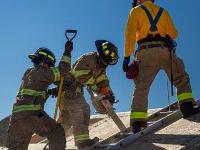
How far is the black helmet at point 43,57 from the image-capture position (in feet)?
23.4

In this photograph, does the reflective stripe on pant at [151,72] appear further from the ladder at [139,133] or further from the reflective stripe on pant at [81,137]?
the reflective stripe on pant at [81,137]

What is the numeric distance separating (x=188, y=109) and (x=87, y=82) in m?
2.00

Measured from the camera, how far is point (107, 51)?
8.05 meters

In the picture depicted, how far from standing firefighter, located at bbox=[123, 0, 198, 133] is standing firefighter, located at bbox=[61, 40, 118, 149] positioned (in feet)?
3.86

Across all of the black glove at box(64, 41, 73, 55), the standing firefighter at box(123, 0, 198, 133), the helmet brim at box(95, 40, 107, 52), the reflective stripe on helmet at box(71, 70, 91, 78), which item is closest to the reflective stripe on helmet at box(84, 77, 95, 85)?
the reflective stripe on helmet at box(71, 70, 91, 78)

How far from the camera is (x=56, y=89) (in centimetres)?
746

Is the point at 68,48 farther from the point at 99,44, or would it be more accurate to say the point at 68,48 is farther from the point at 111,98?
the point at 111,98

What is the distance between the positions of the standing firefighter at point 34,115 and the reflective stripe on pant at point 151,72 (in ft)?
4.03

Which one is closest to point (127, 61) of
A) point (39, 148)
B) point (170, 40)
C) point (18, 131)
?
point (170, 40)

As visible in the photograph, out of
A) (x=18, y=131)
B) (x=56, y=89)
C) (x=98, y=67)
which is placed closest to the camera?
(x=18, y=131)

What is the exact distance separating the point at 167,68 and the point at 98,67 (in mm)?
1568

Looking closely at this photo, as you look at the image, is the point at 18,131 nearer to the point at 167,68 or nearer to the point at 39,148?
the point at 39,148

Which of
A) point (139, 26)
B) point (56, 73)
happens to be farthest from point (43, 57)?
point (139, 26)

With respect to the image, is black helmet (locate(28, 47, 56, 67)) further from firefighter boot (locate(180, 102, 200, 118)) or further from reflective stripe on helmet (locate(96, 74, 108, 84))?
firefighter boot (locate(180, 102, 200, 118))
